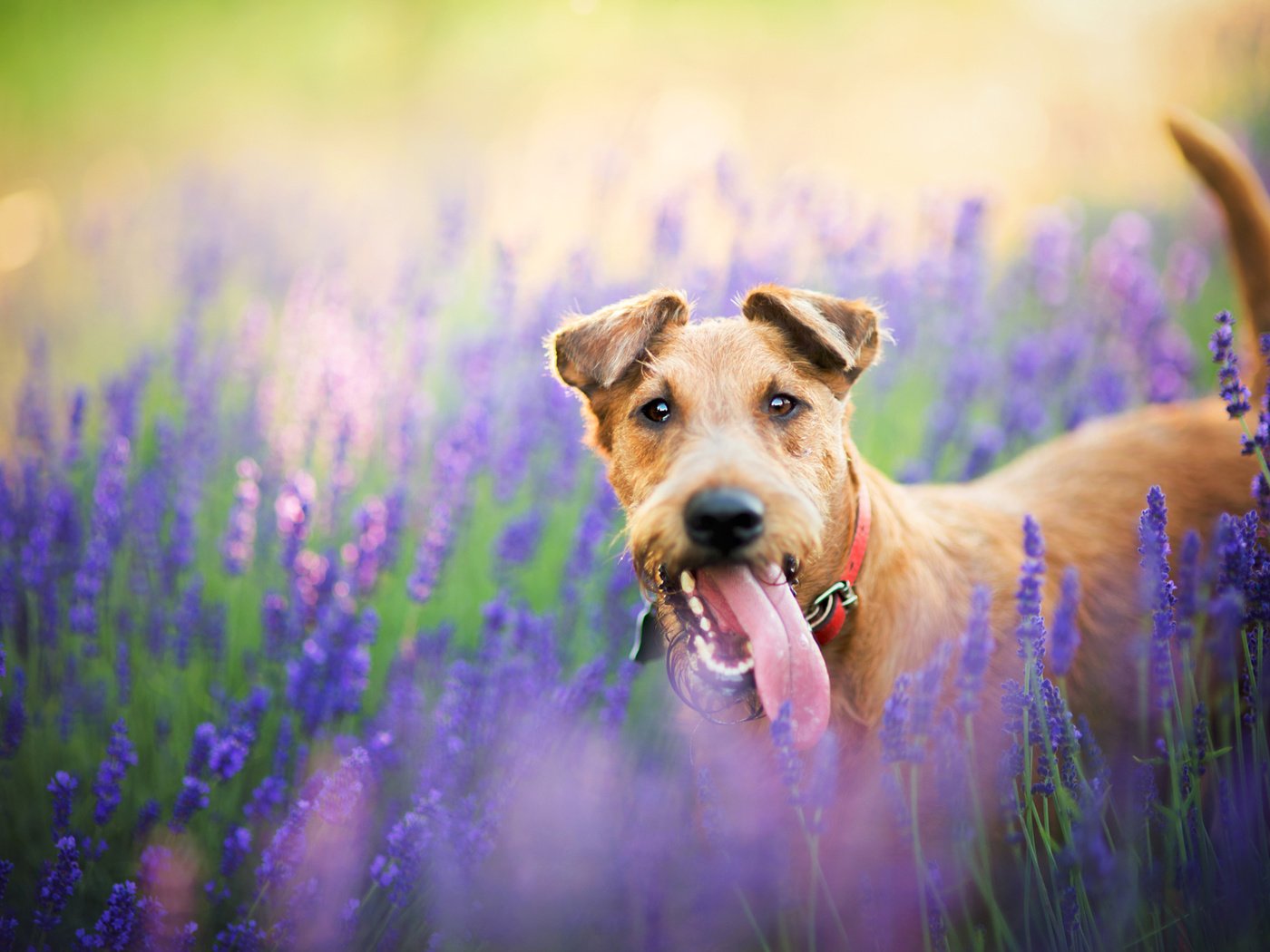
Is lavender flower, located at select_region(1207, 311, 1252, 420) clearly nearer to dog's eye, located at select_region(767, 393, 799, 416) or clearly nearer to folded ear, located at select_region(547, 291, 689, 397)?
dog's eye, located at select_region(767, 393, 799, 416)

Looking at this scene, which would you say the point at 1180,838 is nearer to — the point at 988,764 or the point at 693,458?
the point at 988,764

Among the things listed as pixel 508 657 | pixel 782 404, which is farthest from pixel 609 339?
pixel 508 657

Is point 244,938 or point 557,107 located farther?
point 557,107

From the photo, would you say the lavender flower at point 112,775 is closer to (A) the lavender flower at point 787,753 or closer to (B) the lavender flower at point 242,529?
(B) the lavender flower at point 242,529

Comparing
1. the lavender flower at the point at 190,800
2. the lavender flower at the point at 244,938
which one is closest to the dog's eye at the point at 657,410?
the lavender flower at the point at 190,800

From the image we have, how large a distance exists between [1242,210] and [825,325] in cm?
197

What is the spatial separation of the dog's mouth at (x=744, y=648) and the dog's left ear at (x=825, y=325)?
25.1 inches

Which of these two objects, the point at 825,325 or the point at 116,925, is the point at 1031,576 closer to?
the point at 825,325

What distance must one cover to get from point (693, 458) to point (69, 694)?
2.06 m

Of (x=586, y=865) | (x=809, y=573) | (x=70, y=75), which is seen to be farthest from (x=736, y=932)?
(x=70, y=75)

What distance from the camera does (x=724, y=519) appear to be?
1873 mm

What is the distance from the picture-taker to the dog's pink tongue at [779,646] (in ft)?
6.39

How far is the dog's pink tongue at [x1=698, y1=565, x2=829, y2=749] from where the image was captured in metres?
1.95

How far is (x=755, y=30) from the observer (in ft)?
30.8
